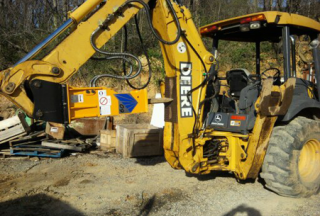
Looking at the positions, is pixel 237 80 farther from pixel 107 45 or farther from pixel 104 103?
pixel 107 45

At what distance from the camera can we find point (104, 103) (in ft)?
11.1

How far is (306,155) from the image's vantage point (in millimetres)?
4480

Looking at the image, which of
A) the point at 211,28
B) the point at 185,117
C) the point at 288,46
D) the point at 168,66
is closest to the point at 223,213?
the point at 185,117

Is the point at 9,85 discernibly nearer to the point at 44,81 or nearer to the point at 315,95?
the point at 44,81

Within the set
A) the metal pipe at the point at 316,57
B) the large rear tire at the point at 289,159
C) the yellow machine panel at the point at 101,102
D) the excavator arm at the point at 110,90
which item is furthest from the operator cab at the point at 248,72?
the yellow machine panel at the point at 101,102

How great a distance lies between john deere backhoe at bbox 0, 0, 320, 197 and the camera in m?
3.20

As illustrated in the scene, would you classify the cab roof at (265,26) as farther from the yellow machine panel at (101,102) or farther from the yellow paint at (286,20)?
Answer: the yellow machine panel at (101,102)

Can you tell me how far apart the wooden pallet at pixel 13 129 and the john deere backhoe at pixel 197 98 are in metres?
4.23

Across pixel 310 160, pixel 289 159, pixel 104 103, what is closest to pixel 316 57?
pixel 310 160

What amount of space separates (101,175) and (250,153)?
9.15ft

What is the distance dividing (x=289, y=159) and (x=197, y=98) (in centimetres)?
147

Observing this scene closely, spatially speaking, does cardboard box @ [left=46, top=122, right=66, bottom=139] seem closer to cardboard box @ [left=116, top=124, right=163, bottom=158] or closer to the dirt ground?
the dirt ground

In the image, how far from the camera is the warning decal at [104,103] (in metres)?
3.38

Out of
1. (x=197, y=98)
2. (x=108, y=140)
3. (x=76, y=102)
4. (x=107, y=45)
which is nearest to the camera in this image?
(x=76, y=102)
